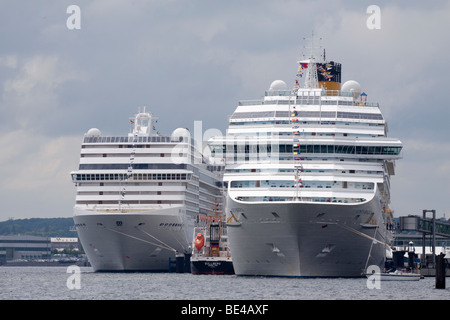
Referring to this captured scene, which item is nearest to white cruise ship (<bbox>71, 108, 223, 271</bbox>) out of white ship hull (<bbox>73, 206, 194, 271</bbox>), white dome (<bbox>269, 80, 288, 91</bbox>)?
white ship hull (<bbox>73, 206, 194, 271</bbox>)

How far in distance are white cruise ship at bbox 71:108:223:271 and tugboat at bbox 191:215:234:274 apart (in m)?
2.72

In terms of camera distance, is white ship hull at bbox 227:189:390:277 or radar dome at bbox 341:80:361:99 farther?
radar dome at bbox 341:80:361:99

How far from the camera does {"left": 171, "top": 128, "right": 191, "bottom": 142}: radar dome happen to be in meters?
127

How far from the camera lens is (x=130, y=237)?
119m

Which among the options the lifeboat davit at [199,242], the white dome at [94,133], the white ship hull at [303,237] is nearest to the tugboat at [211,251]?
the lifeboat davit at [199,242]

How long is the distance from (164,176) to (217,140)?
30.0 meters

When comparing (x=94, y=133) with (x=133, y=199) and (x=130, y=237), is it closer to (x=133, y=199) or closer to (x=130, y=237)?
(x=133, y=199)

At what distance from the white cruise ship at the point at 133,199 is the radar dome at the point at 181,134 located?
13 centimetres

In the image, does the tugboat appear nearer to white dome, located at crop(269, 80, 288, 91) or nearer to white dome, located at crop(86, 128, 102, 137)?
white dome, located at crop(86, 128, 102, 137)

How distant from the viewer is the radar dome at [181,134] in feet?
418

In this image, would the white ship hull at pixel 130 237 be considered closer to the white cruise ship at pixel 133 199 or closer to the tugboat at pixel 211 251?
the white cruise ship at pixel 133 199

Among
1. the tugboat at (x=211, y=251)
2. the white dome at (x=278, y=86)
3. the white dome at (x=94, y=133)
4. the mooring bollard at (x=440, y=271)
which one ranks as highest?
the white dome at (x=278, y=86)

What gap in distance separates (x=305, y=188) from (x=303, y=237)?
422 cm

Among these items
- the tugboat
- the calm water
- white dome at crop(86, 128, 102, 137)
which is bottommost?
the calm water
